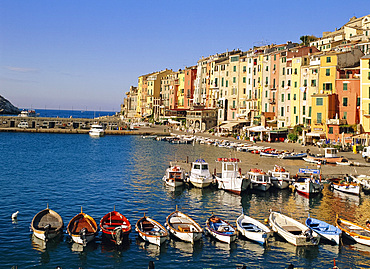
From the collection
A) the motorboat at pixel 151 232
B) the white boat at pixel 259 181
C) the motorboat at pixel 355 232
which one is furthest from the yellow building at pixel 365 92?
the motorboat at pixel 151 232

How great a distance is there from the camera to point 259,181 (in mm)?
41469

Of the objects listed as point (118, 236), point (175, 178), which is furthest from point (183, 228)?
point (175, 178)

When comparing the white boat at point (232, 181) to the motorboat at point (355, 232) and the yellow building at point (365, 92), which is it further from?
the yellow building at point (365, 92)

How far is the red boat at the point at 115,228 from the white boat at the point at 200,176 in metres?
14.5

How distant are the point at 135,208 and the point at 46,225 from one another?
29.1ft

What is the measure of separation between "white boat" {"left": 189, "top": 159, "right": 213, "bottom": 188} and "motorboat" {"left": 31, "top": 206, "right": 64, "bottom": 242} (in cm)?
1709

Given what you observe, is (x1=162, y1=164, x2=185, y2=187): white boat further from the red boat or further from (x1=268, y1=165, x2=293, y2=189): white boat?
the red boat

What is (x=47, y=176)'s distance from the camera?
49.3 m

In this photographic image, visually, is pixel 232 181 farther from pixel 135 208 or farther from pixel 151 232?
pixel 151 232

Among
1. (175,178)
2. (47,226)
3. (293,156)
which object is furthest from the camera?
A: (293,156)

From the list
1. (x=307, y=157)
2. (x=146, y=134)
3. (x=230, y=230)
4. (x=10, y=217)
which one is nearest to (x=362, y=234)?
(x=230, y=230)

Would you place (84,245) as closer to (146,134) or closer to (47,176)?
(47,176)

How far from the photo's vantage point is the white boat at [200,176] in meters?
41.7

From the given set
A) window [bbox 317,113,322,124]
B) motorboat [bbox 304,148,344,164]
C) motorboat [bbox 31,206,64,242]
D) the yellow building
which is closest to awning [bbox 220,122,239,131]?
window [bbox 317,113,322,124]
